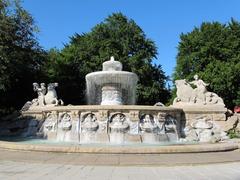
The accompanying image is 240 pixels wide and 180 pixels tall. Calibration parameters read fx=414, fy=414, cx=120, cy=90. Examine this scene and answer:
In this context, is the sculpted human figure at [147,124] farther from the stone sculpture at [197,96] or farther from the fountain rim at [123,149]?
the stone sculpture at [197,96]

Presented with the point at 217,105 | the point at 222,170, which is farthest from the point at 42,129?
the point at 222,170

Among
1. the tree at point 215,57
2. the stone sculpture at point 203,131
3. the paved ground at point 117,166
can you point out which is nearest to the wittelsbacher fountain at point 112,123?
the stone sculpture at point 203,131

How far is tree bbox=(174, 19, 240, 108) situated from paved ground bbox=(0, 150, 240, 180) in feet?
88.1

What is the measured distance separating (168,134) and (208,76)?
886 inches

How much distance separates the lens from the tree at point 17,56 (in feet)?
96.7

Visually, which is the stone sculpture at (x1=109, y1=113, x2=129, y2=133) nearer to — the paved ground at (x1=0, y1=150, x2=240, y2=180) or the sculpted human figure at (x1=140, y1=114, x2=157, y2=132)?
the sculpted human figure at (x1=140, y1=114, x2=157, y2=132)

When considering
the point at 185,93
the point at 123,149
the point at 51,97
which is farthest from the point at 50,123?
the point at 123,149

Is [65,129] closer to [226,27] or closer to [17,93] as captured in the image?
[17,93]

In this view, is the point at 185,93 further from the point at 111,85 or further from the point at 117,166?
the point at 117,166

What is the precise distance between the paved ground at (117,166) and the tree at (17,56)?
18698 millimetres

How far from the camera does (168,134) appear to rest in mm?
16438

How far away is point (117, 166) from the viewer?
9.59 metres

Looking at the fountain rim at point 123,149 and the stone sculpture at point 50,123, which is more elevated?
the stone sculpture at point 50,123

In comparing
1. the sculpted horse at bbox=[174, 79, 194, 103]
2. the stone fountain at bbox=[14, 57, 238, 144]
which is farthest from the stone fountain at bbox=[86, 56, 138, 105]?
the sculpted horse at bbox=[174, 79, 194, 103]
